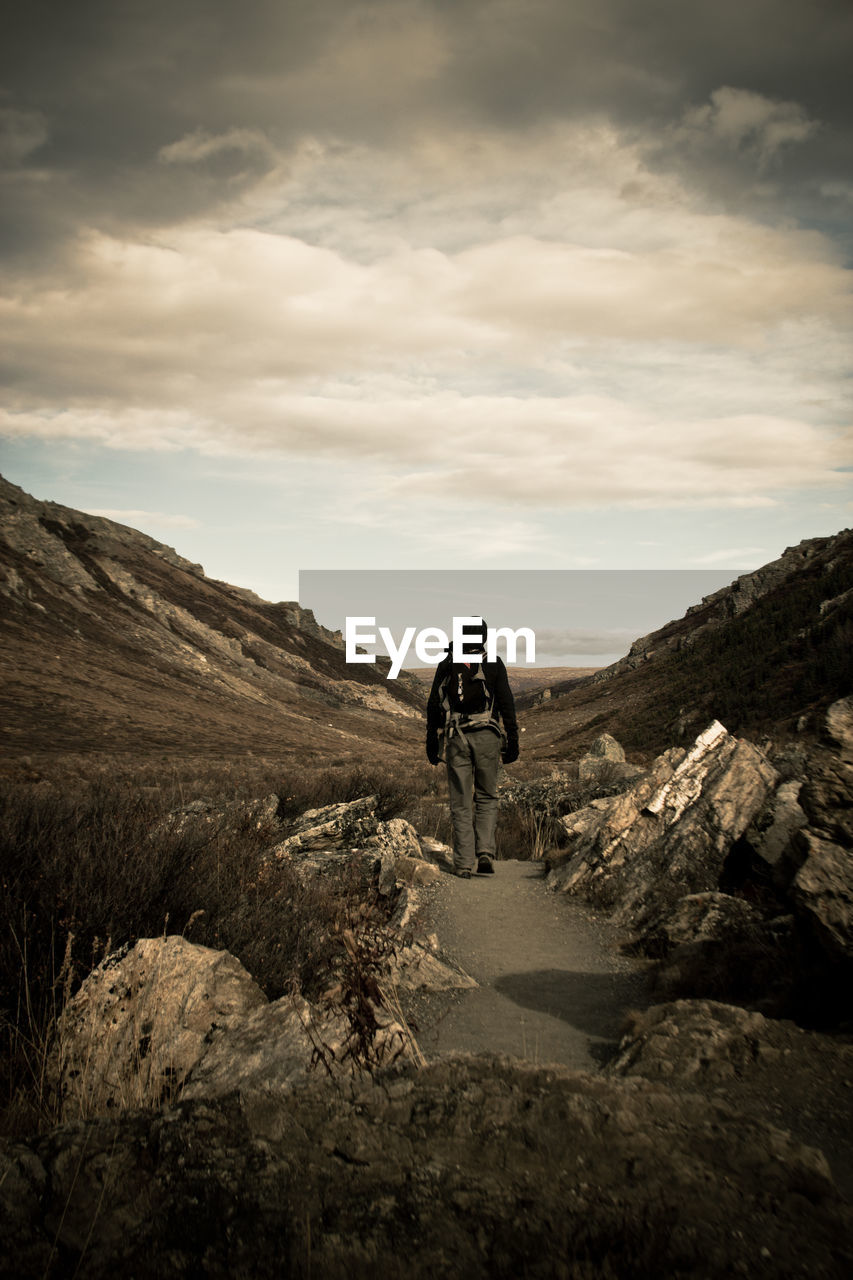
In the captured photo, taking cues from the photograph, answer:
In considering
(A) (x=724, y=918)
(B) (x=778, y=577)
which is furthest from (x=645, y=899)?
(B) (x=778, y=577)

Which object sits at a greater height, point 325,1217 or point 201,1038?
point 325,1217

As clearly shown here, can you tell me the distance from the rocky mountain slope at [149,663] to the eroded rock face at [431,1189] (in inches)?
1376

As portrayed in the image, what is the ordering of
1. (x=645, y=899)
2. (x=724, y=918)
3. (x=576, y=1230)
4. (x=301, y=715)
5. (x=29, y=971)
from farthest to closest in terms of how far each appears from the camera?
1. (x=301, y=715)
2. (x=645, y=899)
3. (x=724, y=918)
4. (x=29, y=971)
5. (x=576, y=1230)

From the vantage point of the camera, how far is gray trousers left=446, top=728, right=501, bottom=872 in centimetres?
809

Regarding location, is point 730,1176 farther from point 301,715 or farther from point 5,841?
point 301,715

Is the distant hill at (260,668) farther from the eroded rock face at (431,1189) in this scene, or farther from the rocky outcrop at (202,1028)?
the eroded rock face at (431,1189)

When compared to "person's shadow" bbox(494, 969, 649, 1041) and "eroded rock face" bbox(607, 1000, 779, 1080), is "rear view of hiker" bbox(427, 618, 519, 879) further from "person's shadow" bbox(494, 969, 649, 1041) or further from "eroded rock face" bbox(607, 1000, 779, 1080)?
"eroded rock face" bbox(607, 1000, 779, 1080)

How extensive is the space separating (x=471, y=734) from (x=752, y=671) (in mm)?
28097

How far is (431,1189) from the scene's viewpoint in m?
1.81

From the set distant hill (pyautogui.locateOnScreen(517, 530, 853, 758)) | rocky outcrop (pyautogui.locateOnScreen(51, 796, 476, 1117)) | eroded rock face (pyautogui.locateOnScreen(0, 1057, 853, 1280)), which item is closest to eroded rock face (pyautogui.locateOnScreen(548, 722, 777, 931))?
rocky outcrop (pyautogui.locateOnScreen(51, 796, 476, 1117))

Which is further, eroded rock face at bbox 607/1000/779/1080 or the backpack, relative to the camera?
the backpack

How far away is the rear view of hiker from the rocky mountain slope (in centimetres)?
3028

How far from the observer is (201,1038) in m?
3.40

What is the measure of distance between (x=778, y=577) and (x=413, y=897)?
5544 centimetres
